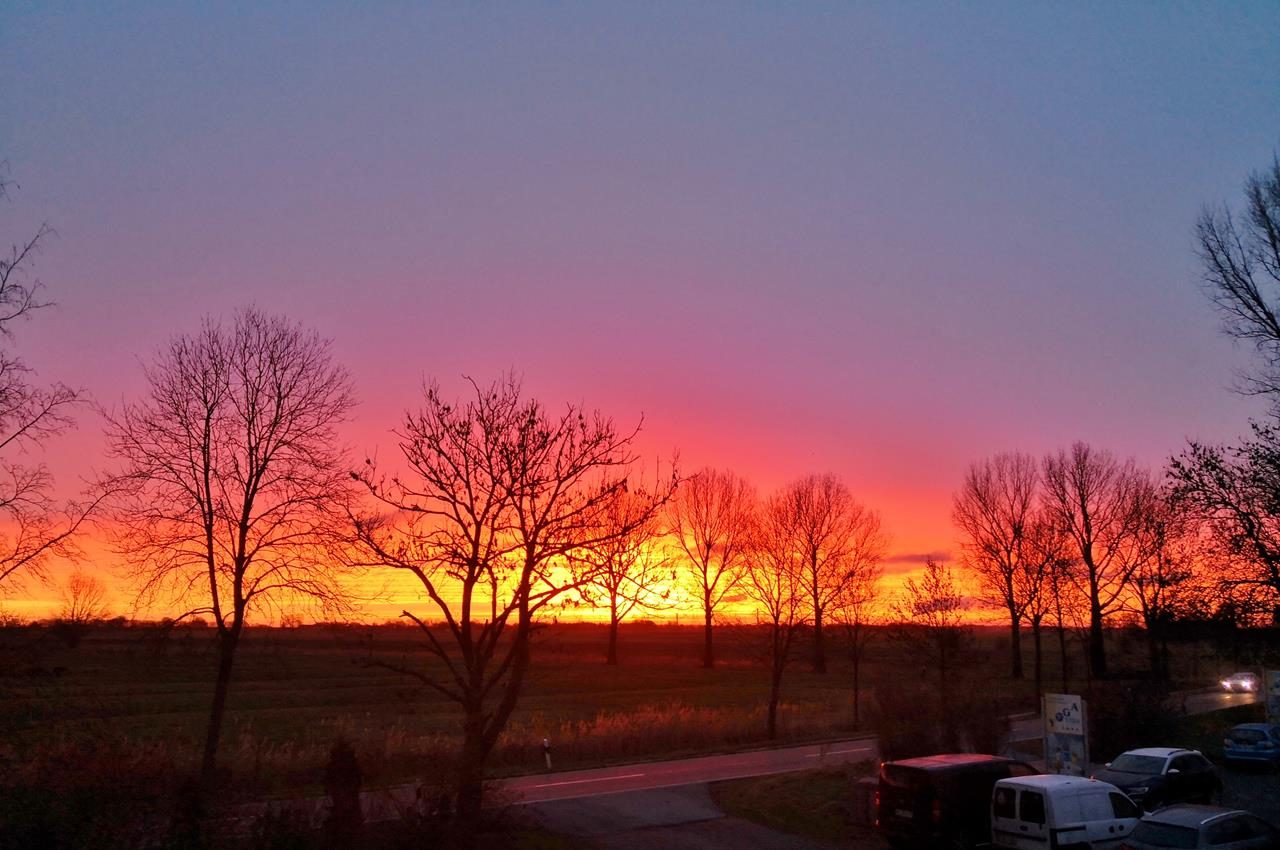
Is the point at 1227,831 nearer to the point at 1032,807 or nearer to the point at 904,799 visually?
the point at 1032,807

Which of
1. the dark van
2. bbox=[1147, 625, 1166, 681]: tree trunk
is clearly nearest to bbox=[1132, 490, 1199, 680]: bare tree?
bbox=[1147, 625, 1166, 681]: tree trunk

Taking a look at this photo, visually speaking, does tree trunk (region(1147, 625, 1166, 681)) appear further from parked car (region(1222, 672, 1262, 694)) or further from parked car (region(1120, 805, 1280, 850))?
parked car (region(1120, 805, 1280, 850))

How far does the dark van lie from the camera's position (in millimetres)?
16578

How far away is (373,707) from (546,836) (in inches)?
1378

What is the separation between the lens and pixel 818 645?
→ 56.2m

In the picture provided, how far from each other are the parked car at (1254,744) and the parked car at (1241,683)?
3030 centimetres

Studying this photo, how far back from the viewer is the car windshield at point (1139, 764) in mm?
22625

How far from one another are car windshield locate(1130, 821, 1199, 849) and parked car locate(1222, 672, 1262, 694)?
4935 cm

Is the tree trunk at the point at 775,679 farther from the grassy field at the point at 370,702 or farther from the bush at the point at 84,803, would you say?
the bush at the point at 84,803

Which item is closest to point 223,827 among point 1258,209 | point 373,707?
point 1258,209

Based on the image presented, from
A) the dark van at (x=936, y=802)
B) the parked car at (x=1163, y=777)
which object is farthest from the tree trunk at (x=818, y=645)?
the dark van at (x=936, y=802)

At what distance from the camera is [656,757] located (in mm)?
30406

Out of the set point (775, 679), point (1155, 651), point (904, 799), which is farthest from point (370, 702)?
point (904, 799)

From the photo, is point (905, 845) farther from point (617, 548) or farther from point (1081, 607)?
point (1081, 607)
